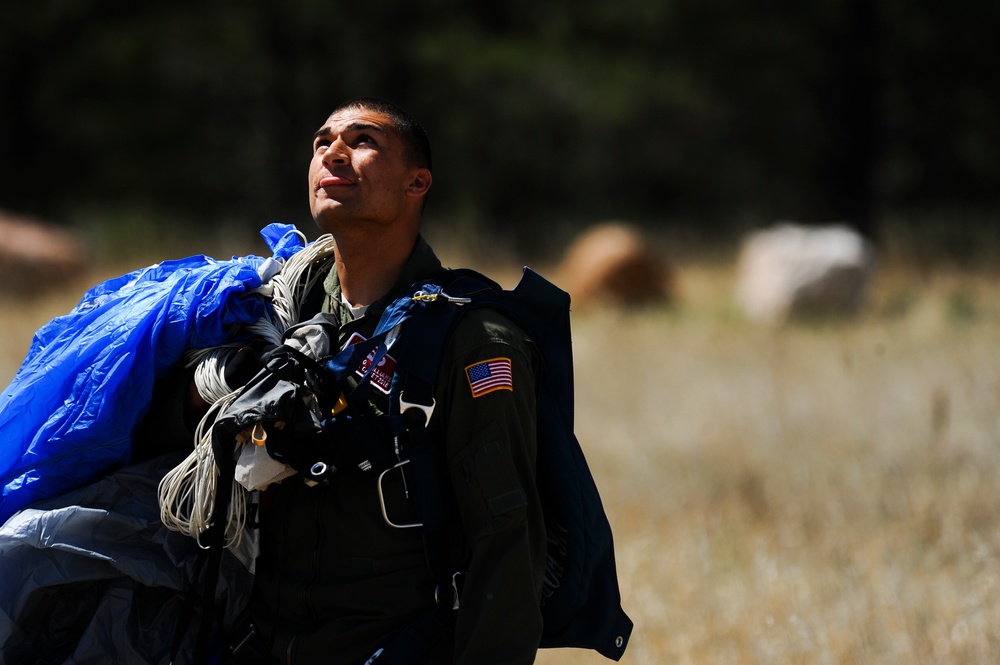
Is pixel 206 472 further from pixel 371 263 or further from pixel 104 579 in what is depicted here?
pixel 371 263

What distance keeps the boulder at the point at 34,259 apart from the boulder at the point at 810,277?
685 cm

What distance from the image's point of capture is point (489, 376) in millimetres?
2398

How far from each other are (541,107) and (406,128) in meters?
12.7

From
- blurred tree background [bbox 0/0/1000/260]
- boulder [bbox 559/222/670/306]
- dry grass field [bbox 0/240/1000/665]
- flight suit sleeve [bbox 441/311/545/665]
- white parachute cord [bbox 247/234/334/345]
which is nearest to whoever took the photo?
flight suit sleeve [bbox 441/311/545/665]

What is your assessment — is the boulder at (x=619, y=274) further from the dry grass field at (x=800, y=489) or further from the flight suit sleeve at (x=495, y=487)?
the flight suit sleeve at (x=495, y=487)

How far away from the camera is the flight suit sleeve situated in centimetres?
231

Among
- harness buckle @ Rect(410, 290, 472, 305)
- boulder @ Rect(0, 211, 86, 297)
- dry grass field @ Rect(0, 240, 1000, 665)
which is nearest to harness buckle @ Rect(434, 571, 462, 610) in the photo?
harness buckle @ Rect(410, 290, 472, 305)

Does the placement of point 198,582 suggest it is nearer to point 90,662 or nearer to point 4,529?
point 90,662

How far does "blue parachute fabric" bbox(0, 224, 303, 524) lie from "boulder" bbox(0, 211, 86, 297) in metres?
8.96

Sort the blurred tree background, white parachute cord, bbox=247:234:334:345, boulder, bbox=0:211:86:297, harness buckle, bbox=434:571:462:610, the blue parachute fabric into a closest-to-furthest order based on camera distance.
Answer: harness buckle, bbox=434:571:462:610 → the blue parachute fabric → white parachute cord, bbox=247:234:334:345 → boulder, bbox=0:211:86:297 → the blurred tree background

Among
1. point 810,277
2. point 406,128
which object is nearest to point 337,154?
point 406,128

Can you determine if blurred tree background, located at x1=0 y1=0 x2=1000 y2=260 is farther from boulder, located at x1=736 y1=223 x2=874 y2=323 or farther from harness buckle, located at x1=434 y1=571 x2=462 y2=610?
harness buckle, located at x1=434 y1=571 x2=462 y2=610

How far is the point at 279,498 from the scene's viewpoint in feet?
8.66


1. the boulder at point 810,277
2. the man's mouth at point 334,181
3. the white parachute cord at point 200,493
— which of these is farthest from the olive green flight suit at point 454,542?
the boulder at point 810,277
